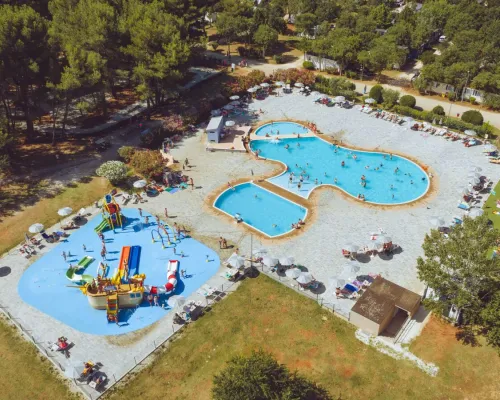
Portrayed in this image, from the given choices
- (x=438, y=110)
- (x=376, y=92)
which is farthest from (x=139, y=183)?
(x=438, y=110)

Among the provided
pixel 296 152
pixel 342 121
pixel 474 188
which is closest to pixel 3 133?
pixel 296 152

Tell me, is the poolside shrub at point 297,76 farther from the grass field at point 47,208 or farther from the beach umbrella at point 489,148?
the grass field at point 47,208

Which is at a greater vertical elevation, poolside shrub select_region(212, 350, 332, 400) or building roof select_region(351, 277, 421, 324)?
poolside shrub select_region(212, 350, 332, 400)

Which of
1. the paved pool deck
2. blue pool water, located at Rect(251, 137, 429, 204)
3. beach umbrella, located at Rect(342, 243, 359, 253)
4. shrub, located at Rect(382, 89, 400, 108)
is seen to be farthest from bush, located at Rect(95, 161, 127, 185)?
shrub, located at Rect(382, 89, 400, 108)

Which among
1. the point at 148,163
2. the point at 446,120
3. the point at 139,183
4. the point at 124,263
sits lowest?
the point at 124,263

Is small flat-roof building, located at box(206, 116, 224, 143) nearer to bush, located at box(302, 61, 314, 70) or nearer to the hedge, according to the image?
the hedge

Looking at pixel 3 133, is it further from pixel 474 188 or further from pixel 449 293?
pixel 474 188

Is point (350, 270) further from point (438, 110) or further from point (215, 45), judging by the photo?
point (215, 45)
